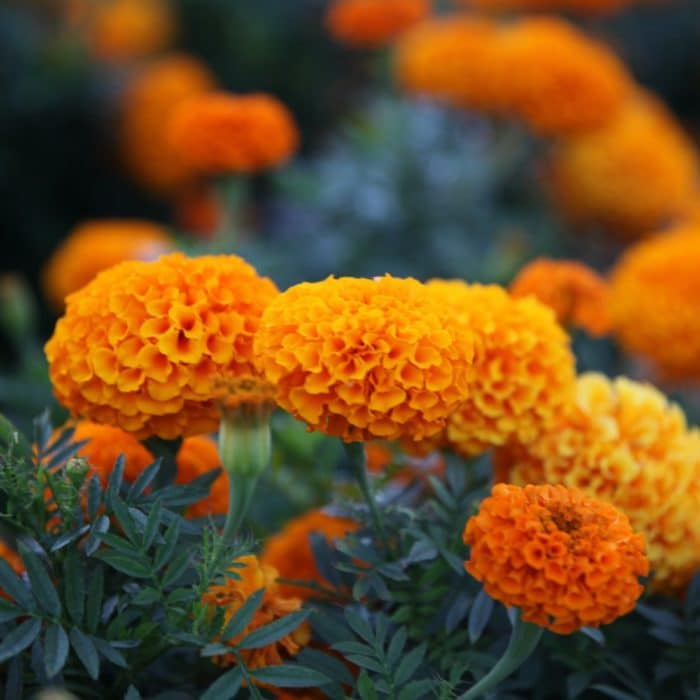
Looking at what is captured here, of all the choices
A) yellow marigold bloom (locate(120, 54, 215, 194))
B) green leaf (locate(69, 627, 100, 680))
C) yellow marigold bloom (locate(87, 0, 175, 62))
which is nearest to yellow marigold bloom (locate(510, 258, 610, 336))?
green leaf (locate(69, 627, 100, 680))

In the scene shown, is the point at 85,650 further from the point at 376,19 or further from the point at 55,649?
the point at 376,19

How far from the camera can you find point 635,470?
3.88 feet

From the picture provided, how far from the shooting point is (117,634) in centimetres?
95

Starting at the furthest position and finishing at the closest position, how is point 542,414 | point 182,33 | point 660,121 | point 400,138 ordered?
point 182,33 → point 660,121 → point 400,138 → point 542,414

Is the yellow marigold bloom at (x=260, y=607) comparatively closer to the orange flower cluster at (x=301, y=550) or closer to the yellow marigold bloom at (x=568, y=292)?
the orange flower cluster at (x=301, y=550)

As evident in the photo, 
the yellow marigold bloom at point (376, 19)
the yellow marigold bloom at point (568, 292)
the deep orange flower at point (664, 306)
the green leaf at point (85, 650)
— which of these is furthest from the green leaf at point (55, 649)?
the yellow marigold bloom at point (376, 19)

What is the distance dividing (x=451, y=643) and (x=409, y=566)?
9cm

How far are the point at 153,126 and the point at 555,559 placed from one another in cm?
256

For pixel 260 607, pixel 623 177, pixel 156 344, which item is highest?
pixel 156 344

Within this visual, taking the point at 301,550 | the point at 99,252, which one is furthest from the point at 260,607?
the point at 99,252

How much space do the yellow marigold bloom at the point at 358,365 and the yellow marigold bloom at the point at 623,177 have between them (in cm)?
205

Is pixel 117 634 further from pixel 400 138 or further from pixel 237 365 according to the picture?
pixel 400 138

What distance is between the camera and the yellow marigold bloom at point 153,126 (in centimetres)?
317

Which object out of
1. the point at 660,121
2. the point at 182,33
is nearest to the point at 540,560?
the point at 660,121
